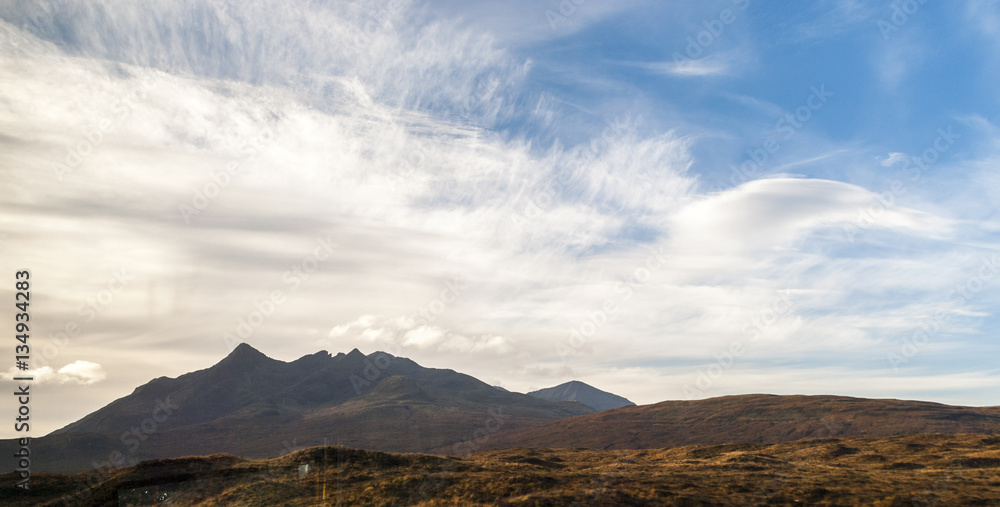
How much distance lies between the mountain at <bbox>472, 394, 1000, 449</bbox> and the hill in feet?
244

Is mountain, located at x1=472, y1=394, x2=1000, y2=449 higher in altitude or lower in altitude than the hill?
lower

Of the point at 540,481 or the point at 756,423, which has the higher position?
the point at 540,481

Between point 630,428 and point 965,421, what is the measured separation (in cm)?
8485

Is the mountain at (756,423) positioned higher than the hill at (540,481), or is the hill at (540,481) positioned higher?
the hill at (540,481)

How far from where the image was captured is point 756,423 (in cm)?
15100

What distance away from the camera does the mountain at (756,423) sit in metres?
134

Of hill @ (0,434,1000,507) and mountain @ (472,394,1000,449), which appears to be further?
mountain @ (472,394,1000,449)

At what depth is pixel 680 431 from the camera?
155000 millimetres

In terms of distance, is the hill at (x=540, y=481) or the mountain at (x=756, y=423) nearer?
the hill at (x=540, y=481)

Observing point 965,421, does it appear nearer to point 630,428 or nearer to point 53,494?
point 630,428

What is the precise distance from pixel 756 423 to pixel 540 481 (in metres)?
128

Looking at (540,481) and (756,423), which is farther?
(756,423)

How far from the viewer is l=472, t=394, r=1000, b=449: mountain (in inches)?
5275

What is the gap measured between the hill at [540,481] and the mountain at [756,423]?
7449 cm
